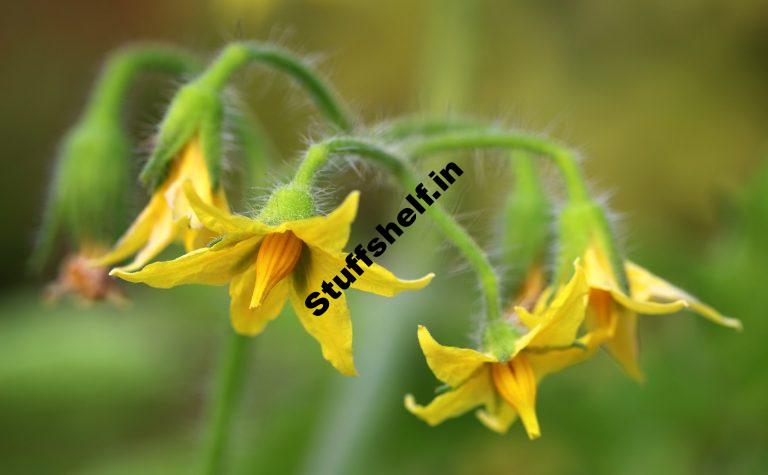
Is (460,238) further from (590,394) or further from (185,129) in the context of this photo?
(590,394)

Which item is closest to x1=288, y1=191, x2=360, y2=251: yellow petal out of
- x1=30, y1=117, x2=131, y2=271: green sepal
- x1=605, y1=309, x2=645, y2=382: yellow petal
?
x1=605, y1=309, x2=645, y2=382: yellow petal

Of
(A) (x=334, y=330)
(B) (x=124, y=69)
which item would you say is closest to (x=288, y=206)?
(A) (x=334, y=330)

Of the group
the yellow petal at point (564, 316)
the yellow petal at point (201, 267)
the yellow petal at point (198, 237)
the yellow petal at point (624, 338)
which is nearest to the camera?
the yellow petal at point (201, 267)

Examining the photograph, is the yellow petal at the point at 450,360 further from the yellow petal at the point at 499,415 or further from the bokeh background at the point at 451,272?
the bokeh background at the point at 451,272

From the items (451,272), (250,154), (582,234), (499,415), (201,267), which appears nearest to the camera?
(201,267)

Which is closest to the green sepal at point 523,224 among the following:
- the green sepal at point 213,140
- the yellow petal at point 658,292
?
the yellow petal at point 658,292

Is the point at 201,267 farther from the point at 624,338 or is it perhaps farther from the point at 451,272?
the point at 624,338
